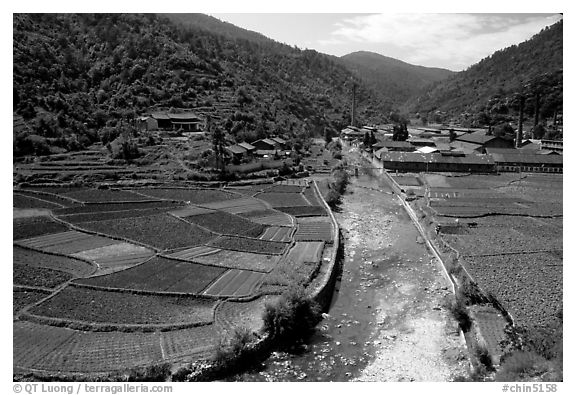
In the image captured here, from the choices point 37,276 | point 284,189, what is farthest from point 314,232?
point 37,276

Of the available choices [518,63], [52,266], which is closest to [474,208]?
[52,266]

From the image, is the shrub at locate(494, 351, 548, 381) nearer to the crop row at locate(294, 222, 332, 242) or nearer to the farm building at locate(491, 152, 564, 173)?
the crop row at locate(294, 222, 332, 242)

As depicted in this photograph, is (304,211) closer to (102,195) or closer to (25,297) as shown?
(102,195)

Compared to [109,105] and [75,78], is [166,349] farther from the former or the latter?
[75,78]

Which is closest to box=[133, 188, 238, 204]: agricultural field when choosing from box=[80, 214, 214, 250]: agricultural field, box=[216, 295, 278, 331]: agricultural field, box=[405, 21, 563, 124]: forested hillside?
box=[80, 214, 214, 250]: agricultural field

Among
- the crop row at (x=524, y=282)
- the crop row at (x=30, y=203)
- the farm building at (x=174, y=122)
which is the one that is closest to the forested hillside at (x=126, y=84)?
the farm building at (x=174, y=122)

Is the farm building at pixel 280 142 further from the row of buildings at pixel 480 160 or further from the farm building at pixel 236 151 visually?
the row of buildings at pixel 480 160
